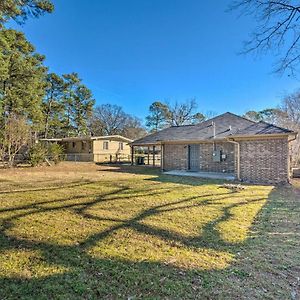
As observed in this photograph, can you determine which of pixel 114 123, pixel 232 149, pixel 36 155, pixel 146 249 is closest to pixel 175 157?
pixel 232 149

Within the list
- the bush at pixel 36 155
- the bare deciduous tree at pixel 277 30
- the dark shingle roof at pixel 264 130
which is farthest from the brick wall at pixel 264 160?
the bush at pixel 36 155

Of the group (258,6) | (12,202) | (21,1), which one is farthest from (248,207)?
(21,1)

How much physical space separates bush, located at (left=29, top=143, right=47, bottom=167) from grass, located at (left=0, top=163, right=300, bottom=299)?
11.8 meters

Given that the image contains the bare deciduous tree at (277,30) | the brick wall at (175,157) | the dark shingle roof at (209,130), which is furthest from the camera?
the brick wall at (175,157)

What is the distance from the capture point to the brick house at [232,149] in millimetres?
10820

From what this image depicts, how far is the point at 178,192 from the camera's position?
27.3 feet

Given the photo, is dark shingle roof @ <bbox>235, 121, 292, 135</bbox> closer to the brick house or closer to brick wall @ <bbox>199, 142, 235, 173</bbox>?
the brick house

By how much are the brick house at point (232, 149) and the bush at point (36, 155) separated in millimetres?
7657

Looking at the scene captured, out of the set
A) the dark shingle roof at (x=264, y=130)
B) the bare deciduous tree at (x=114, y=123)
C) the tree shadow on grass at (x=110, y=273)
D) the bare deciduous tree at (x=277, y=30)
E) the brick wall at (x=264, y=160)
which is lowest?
the tree shadow on grass at (x=110, y=273)

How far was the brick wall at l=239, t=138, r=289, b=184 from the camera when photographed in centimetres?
Result: 1073

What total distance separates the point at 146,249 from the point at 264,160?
9.29 meters

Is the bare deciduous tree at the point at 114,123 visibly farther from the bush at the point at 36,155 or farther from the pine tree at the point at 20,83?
the bush at the point at 36,155

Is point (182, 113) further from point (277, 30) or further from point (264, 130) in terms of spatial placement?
point (277, 30)

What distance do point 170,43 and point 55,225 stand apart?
14.0 metres
